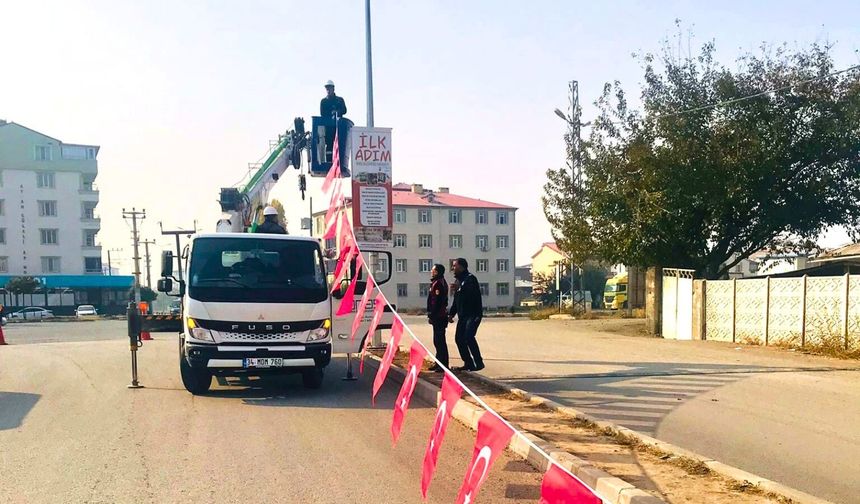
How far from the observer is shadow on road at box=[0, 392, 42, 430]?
26.7 ft

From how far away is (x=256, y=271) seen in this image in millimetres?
9914

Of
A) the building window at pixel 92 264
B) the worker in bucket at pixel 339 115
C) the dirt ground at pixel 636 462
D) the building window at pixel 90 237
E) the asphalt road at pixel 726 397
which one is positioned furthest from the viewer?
the building window at pixel 90 237

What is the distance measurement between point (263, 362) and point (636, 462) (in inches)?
215

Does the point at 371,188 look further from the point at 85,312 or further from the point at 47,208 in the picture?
the point at 47,208

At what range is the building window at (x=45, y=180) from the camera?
65062mm

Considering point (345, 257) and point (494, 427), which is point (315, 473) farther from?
point (345, 257)

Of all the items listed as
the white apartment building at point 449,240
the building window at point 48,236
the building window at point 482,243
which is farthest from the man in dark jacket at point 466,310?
the building window at point 48,236

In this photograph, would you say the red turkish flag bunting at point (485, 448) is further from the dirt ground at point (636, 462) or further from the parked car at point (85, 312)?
the parked car at point (85, 312)

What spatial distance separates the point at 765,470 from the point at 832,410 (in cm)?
322

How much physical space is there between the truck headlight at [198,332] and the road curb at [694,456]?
13.3ft

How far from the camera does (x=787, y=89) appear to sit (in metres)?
→ 19.9

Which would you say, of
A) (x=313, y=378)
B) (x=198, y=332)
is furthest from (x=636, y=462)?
(x=198, y=332)

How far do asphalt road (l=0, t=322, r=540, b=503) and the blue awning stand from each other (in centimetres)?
5408

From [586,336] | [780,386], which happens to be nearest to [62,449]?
[780,386]
